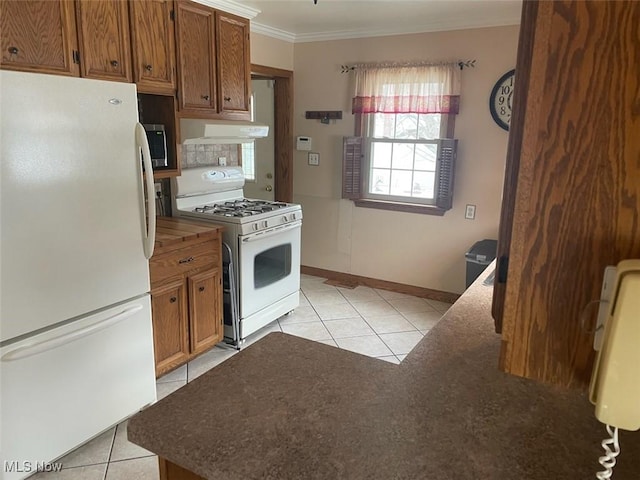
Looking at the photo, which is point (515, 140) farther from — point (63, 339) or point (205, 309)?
point (205, 309)

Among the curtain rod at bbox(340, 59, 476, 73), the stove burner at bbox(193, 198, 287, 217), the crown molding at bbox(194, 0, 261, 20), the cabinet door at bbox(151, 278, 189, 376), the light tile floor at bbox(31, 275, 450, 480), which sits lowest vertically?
the light tile floor at bbox(31, 275, 450, 480)

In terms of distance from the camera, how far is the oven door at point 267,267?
316cm

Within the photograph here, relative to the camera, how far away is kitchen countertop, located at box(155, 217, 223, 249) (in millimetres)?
2642

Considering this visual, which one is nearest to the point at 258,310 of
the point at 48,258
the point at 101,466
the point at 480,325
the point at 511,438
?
the point at 101,466

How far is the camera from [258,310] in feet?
11.0

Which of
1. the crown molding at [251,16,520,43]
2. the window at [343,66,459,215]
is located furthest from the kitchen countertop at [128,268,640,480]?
the crown molding at [251,16,520,43]

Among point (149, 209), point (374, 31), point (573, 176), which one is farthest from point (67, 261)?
point (374, 31)

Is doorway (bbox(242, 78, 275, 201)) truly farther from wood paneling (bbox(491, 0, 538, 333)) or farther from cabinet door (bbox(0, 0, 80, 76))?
wood paneling (bbox(491, 0, 538, 333))

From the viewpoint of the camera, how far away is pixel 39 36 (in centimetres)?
212

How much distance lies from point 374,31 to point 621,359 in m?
4.03

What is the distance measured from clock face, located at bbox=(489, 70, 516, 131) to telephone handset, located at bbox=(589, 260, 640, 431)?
339 cm

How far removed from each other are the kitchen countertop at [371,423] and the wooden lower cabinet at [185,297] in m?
1.48

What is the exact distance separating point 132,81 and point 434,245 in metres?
2.84

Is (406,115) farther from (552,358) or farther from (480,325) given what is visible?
(552,358)
